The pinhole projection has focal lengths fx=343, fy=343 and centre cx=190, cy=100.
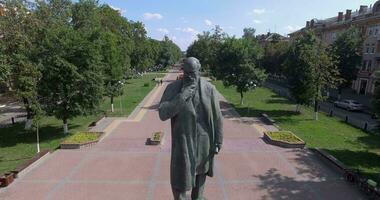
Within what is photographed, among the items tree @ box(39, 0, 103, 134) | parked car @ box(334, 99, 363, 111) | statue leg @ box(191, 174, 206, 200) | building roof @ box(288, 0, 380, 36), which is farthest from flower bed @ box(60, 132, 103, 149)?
building roof @ box(288, 0, 380, 36)

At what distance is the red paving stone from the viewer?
1293 cm

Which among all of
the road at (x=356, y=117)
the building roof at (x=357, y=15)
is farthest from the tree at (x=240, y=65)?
the building roof at (x=357, y=15)

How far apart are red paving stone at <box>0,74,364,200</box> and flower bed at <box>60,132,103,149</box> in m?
0.46

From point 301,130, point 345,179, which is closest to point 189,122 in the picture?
point 345,179

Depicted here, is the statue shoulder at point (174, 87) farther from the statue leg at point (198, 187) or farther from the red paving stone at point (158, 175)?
the red paving stone at point (158, 175)

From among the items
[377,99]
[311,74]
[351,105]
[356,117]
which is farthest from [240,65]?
[377,99]

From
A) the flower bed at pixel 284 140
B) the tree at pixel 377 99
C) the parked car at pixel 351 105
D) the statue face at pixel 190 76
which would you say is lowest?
the flower bed at pixel 284 140

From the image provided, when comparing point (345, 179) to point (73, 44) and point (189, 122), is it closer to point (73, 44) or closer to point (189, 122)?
point (189, 122)

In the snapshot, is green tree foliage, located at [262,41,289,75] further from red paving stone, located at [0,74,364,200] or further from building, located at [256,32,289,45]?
red paving stone, located at [0,74,364,200]

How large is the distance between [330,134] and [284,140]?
5.30 metres

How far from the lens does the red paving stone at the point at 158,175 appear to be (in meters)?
12.9

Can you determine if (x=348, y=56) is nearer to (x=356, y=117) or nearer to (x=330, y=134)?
(x=356, y=117)

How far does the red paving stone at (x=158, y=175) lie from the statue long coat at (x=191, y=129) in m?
6.57

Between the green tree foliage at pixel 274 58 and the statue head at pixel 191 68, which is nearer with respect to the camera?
the statue head at pixel 191 68
